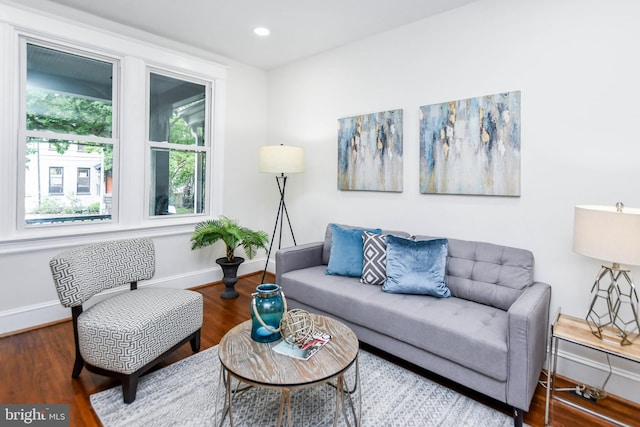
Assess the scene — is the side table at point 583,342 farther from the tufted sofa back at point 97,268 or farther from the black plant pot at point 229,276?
the black plant pot at point 229,276

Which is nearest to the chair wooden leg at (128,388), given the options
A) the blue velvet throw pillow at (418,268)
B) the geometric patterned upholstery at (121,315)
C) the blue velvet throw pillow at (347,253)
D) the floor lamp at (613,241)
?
the geometric patterned upholstery at (121,315)

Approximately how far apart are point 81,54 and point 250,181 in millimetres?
2158

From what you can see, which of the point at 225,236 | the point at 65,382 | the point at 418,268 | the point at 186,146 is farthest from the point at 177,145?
the point at 418,268

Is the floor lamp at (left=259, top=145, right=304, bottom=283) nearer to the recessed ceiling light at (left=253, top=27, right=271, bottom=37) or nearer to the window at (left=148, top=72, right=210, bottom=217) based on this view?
the window at (left=148, top=72, right=210, bottom=217)

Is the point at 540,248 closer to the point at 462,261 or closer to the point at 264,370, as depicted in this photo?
the point at 462,261

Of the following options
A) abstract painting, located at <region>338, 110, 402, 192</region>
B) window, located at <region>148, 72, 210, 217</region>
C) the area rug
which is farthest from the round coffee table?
window, located at <region>148, 72, 210, 217</region>

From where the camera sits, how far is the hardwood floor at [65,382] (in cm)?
185

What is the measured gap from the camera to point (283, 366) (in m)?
1.52

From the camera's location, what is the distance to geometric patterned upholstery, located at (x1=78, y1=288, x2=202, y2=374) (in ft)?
6.12

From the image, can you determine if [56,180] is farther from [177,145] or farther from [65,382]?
[65,382]

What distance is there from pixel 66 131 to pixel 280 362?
118 inches

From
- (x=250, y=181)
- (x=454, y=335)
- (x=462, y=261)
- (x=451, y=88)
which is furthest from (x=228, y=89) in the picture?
(x=454, y=335)

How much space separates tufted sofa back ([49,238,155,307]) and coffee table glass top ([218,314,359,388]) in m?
1.04

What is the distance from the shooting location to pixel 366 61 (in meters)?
3.38
